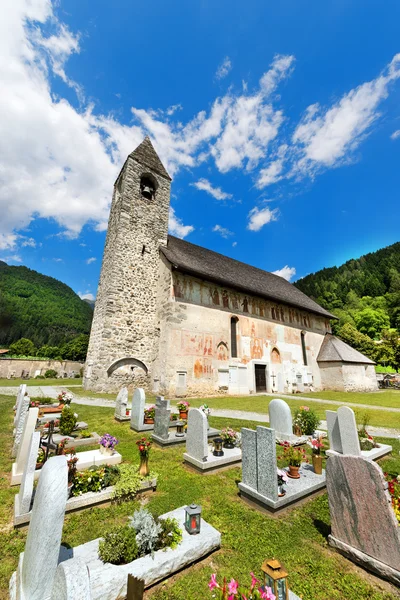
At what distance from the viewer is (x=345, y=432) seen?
20.2 ft

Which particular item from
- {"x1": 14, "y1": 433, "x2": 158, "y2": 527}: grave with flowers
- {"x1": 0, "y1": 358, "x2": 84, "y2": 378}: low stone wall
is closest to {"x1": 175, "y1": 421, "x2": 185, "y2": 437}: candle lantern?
{"x1": 14, "y1": 433, "x2": 158, "y2": 527}: grave with flowers

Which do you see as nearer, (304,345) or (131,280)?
(131,280)

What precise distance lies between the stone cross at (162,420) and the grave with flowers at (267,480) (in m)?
3.03

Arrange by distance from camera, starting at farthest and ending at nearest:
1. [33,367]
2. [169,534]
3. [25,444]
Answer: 1. [33,367]
2. [25,444]
3. [169,534]

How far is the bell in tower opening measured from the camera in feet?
64.6

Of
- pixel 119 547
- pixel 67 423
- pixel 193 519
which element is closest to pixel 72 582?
pixel 119 547

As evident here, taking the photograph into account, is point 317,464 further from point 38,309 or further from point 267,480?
point 38,309

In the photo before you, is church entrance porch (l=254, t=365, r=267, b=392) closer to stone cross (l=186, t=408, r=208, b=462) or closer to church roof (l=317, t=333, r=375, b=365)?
church roof (l=317, t=333, r=375, b=365)

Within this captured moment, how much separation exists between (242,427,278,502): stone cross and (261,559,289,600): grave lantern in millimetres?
2062

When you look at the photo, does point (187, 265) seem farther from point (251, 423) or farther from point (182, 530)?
point (182, 530)

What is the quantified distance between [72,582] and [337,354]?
26194mm

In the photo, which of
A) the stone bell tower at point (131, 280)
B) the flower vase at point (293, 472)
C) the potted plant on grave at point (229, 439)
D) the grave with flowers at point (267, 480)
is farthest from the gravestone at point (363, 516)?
the stone bell tower at point (131, 280)

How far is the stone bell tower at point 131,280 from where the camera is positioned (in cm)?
1555

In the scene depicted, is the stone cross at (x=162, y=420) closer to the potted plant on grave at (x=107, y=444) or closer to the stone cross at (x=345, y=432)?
the potted plant on grave at (x=107, y=444)
